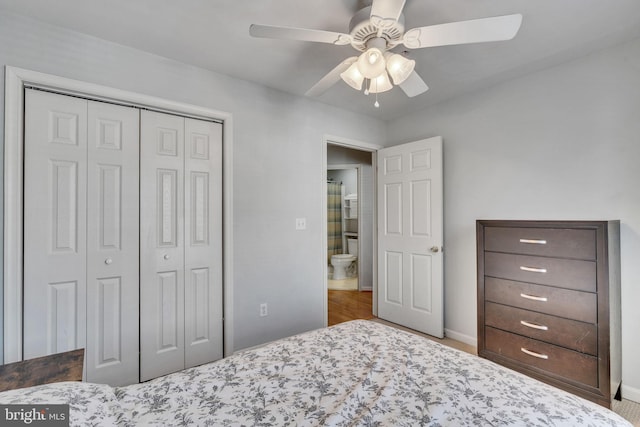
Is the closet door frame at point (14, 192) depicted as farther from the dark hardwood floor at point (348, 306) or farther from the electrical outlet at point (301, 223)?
the dark hardwood floor at point (348, 306)

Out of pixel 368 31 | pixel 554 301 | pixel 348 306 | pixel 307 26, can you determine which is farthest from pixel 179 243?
pixel 554 301

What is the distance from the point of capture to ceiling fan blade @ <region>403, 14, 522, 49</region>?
4.14ft

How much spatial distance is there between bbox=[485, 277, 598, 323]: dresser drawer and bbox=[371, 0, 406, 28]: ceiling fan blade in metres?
1.86

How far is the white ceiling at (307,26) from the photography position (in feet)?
5.37

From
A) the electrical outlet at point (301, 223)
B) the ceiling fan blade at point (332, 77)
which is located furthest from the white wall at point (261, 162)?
the ceiling fan blade at point (332, 77)

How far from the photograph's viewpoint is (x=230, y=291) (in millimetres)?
2447

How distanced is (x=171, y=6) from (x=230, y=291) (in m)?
1.97

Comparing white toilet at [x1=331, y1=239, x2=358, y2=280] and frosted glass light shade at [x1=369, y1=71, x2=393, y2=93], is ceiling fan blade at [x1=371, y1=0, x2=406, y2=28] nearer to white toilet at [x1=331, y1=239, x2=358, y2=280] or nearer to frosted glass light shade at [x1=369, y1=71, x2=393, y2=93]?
frosted glass light shade at [x1=369, y1=71, x2=393, y2=93]

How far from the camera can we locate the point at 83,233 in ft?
6.31

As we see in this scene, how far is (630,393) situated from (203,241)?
Answer: 3165 mm

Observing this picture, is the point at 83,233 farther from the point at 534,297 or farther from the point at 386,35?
the point at 534,297

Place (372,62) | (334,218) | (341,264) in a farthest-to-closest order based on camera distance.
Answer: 1. (334,218)
2. (341,264)
3. (372,62)

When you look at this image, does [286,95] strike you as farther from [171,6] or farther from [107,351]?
[107,351]

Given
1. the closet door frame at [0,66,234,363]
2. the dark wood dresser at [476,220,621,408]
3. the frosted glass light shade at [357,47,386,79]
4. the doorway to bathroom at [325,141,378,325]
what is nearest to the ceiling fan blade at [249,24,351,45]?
the frosted glass light shade at [357,47,386,79]
